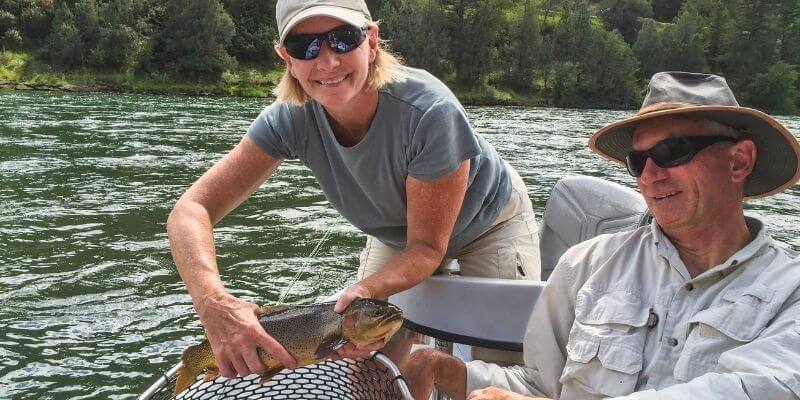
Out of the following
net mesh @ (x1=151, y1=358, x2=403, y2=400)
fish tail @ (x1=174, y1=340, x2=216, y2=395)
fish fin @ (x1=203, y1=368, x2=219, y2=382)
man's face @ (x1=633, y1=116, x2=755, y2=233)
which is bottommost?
net mesh @ (x1=151, y1=358, x2=403, y2=400)

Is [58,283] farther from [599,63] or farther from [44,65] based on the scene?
[599,63]

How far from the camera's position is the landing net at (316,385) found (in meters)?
2.55

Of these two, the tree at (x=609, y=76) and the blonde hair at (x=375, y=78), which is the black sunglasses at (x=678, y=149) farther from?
the tree at (x=609, y=76)

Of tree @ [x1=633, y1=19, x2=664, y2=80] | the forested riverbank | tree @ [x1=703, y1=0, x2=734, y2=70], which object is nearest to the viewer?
the forested riverbank

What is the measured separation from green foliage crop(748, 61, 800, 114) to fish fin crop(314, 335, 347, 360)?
202ft

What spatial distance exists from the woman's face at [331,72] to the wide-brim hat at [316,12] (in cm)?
3

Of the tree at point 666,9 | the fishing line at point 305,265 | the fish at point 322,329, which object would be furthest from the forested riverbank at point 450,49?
the fish at point 322,329

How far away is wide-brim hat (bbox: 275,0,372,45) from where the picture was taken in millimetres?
2623

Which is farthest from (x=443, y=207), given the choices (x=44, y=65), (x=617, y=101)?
(x=617, y=101)

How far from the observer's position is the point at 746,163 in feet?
7.45

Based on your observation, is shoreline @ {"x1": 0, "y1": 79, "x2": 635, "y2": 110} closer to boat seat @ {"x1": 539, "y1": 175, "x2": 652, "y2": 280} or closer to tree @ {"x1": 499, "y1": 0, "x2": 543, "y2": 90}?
tree @ {"x1": 499, "y1": 0, "x2": 543, "y2": 90}

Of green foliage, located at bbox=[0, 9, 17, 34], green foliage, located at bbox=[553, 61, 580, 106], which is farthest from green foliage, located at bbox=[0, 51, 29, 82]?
green foliage, located at bbox=[553, 61, 580, 106]

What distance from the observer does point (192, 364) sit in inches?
97.0

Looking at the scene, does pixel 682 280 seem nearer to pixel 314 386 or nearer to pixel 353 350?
pixel 353 350
